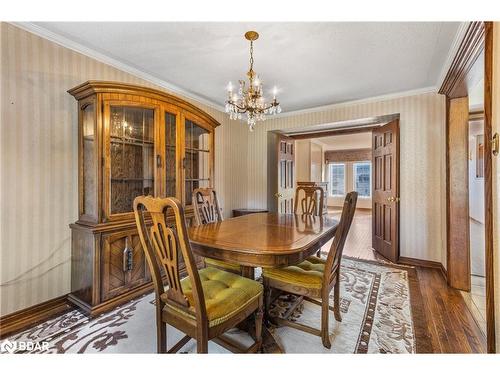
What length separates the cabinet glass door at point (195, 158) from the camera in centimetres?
283

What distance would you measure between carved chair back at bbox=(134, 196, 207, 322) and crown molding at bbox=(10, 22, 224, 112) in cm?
189

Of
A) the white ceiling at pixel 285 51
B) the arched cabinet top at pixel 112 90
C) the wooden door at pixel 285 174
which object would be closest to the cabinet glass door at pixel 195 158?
the arched cabinet top at pixel 112 90

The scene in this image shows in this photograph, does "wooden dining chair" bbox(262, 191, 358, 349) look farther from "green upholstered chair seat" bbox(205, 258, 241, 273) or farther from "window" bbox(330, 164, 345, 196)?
"window" bbox(330, 164, 345, 196)

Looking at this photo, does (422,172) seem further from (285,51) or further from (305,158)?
(305,158)

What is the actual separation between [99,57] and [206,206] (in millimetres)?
1833

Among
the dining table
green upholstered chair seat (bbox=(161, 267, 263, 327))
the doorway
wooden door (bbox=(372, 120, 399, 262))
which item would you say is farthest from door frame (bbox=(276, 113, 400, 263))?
green upholstered chair seat (bbox=(161, 267, 263, 327))

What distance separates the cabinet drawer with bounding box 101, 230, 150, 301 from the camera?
2.04 m

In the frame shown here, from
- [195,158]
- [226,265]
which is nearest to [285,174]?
[195,158]

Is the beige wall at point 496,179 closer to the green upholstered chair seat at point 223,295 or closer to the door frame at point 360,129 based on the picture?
the green upholstered chair seat at point 223,295

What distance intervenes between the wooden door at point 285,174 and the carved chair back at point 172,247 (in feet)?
10.9

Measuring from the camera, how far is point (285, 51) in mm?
2262
